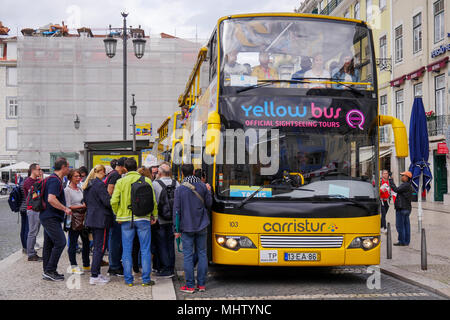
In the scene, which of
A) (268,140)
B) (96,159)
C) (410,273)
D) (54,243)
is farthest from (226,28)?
(96,159)

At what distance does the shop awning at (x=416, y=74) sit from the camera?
2894cm

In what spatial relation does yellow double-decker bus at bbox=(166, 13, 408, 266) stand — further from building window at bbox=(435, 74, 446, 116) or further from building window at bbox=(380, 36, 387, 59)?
building window at bbox=(380, 36, 387, 59)

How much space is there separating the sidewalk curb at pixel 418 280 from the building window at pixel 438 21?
20361 mm

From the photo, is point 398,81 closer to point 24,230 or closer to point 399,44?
point 399,44

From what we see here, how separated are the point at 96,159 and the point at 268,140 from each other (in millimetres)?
12501

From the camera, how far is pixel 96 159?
19.7m

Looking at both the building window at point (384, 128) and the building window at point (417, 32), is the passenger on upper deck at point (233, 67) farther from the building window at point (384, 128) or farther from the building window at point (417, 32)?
the building window at point (384, 128)

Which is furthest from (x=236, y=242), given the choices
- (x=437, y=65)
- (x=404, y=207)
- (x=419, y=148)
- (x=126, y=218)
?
(x=437, y=65)

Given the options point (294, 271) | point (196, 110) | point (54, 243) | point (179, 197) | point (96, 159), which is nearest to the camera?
point (179, 197)

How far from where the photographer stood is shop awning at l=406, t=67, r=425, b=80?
2894cm

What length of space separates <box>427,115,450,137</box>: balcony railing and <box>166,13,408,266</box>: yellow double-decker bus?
1936 centimetres

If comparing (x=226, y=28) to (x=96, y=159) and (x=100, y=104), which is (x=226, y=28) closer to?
(x=96, y=159)

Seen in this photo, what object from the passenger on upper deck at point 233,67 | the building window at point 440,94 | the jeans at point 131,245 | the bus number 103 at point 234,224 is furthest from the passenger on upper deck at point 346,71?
the building window at point 440,94

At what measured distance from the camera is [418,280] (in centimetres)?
838
